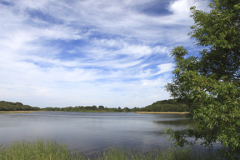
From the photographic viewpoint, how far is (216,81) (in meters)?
8.39

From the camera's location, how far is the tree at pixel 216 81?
719 cm

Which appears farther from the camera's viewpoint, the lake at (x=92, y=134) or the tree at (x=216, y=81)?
the lake at (x=92, y=134)

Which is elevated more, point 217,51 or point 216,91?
point 217,51

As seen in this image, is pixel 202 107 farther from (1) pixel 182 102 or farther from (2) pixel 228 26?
(2) pixel 228 26

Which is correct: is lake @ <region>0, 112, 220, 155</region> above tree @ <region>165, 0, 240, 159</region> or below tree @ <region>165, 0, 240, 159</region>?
below

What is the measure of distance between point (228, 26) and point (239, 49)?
1.45m

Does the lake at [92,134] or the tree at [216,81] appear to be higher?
the tree at [216,81]

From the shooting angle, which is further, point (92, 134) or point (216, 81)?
point (92, 134)

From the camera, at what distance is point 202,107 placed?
7.52 metres

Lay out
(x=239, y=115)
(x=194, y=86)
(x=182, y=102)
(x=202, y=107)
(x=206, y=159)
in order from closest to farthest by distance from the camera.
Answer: (x=239, y=115) < (x=202, y=107) < (x=194, y=86) < (x=182, y=102) < (x=206, y=159)

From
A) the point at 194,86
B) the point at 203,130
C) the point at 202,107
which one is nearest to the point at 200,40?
the point at 194,86

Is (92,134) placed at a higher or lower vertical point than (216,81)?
lower

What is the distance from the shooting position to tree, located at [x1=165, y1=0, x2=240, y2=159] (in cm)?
719

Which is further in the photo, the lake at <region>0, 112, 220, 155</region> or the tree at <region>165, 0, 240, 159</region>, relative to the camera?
the lake at <region>0, 112, 220, 155</region>
